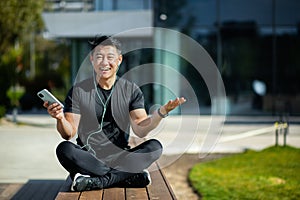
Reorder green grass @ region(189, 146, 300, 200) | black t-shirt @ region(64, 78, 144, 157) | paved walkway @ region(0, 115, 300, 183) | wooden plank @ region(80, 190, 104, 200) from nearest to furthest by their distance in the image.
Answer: wooden plank @ region(80, 190, 104, 200)
black t-shirt @ region(64, 78, 144, 157)
green grass @ region(189, 146, 300, 200)
paved walkway @ region(0, 115, 300, 183)

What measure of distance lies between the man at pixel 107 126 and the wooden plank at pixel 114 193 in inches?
3.1

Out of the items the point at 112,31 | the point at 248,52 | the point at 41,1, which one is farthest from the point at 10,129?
the point at 248,52

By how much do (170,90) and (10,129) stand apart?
7100 mm

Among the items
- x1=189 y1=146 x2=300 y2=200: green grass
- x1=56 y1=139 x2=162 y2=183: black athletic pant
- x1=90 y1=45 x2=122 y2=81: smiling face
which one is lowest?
x1=189 y1=146 x2=300 y2=200: green grass

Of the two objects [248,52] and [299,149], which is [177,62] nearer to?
[248,52]

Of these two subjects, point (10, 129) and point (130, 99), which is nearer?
point (130, 99)

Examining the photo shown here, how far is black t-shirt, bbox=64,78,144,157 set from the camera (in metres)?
4.22

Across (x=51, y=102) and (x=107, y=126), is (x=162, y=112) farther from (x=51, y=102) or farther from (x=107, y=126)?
(x=51, y=102)

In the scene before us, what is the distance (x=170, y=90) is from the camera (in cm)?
1875

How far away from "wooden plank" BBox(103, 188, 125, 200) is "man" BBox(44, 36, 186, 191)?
0.26 ft

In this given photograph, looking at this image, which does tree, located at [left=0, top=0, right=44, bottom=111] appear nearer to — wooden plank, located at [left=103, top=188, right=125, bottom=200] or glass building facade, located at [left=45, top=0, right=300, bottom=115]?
glass building facade, located at [left=45, top=0, right=300, bottom=115]

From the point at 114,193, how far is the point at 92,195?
0.64 feet

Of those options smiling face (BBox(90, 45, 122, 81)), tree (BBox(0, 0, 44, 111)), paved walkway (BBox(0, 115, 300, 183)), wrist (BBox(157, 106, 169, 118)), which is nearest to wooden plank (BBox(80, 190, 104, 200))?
wrist (BBox(157, 106, 169, 118))

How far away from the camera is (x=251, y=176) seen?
6883mm
